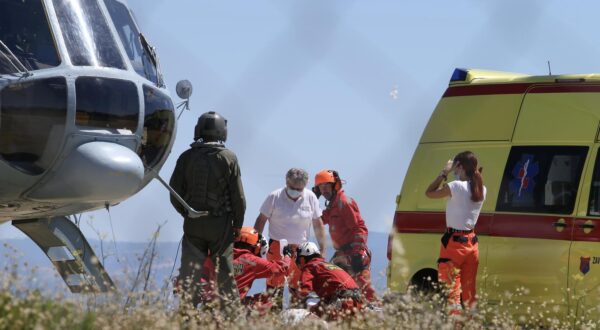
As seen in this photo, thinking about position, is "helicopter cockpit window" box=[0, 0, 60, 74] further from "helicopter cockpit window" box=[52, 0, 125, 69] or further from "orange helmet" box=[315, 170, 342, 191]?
"orange helmet" box=[315, 170, 342, 191]

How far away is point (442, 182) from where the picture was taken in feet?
39.3

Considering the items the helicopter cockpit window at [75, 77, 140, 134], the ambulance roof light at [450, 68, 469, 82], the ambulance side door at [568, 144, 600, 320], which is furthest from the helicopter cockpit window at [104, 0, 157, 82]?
the ambulance side door at [568, 144, 600, 320]

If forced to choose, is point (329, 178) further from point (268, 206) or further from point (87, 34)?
point (87, 34)

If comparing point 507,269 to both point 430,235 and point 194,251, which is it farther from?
point 194,251

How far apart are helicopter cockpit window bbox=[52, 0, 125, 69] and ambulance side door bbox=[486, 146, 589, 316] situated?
386 cm

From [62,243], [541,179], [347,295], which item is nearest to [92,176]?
[62,243]

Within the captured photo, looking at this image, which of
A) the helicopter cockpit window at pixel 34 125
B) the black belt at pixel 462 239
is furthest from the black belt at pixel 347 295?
the helicopter cockpit window at pixel 34 125

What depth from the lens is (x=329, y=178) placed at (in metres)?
14.5

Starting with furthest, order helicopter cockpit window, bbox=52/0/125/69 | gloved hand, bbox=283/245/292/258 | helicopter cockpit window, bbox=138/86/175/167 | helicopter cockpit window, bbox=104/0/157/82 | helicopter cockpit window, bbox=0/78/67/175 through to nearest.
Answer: gloved hand, bbox=283/245/292/258
helicopter cockpit window, bbox=104/0/157/82
helicopter cockpit window, bbox=138/86/175/167
helicopter cockpit window, bbox=52/0/125/69
helicopter cockpit window, bbox=0/78/67/175

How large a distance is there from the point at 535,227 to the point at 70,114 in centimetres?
445

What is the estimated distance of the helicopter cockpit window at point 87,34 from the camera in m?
10.2

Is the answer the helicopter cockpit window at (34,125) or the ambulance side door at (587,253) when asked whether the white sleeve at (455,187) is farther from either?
the helicopter cockpit window at (34,125)

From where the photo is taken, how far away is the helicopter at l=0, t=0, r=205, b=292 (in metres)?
9.66

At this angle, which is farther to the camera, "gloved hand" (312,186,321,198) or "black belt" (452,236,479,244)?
"gloved hand" (312,186,321,198)
